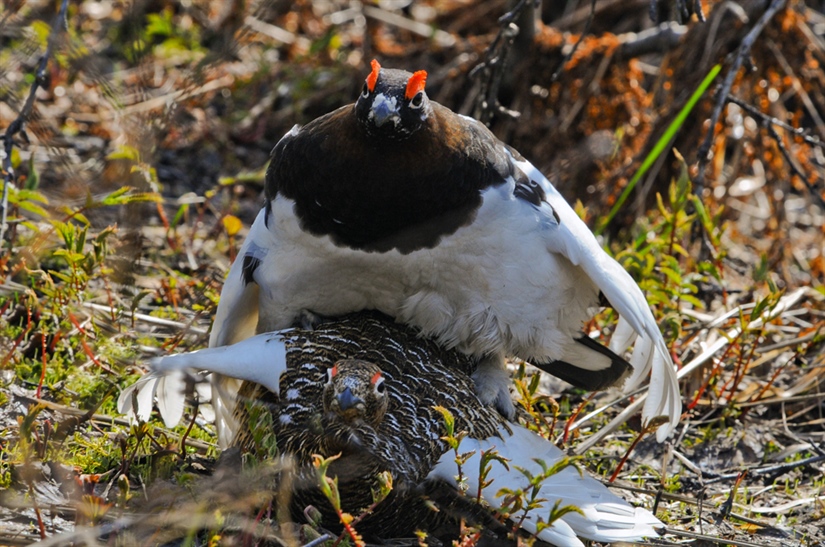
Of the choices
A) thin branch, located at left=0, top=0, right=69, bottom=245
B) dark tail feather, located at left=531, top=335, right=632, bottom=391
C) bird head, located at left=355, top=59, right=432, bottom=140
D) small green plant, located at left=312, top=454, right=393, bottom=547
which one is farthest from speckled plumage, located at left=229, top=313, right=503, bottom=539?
thin branch, located at left=0, top=0, right=69, bottom=245

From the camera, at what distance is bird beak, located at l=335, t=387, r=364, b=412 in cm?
287

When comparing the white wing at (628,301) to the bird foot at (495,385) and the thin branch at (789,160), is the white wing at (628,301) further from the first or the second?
the thin branch at (789,160)

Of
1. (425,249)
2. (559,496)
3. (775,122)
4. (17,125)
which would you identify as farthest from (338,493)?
(775,122)

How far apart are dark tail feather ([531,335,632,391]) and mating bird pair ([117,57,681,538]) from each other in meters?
0.16

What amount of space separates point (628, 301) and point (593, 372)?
24.5 inches

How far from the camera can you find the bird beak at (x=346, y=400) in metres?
2.87

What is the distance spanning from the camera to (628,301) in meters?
3.41

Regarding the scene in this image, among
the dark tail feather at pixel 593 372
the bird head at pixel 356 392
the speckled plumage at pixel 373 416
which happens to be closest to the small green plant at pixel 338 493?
the speckled plumage at pixel 373 416

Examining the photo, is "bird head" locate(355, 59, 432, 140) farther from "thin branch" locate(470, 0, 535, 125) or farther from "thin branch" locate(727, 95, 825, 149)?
"thin branch" locate(727, 95, 825, 149)

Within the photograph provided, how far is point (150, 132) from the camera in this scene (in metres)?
1.87

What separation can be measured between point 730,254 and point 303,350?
347 cm

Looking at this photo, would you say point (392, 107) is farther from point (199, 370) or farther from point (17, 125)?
point (17, 125)

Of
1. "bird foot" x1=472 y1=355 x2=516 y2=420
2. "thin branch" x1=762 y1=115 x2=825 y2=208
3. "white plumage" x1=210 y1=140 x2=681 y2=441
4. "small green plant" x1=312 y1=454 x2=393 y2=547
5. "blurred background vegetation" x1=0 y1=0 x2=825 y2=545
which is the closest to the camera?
"small green plant" x1=312 y1=454 x2=393 y2=547

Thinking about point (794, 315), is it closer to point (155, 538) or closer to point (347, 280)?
point (347, 280)
